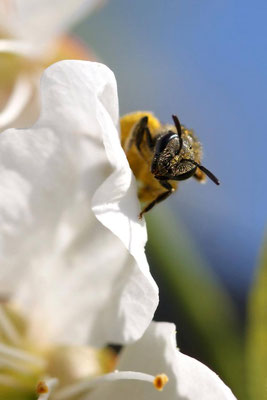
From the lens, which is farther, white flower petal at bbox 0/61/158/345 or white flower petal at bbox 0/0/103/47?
white flower petal at bbox 0/0/103/47

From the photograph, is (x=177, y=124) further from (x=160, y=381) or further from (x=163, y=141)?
(x=160, y=381)

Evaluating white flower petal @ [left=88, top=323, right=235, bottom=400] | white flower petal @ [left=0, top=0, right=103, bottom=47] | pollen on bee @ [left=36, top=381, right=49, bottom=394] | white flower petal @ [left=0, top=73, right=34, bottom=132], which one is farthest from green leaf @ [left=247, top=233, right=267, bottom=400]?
white flower petal @ [left=0, top=0, right=103, bottom=47]

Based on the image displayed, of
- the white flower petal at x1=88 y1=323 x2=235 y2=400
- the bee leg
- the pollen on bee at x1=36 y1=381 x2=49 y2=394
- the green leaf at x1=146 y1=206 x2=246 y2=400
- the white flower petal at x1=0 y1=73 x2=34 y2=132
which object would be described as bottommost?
the green leaf at x1=146 y1=206 x2=246 y2=400

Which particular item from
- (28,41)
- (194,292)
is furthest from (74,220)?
(28,41)

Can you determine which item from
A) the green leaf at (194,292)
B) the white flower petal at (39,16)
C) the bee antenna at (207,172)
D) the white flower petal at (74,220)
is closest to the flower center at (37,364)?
the white flower petal at (74,220)

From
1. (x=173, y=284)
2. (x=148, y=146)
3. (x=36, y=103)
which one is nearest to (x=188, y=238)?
(x=173, y=284)

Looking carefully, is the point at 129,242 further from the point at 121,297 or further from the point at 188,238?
the point at 188,238

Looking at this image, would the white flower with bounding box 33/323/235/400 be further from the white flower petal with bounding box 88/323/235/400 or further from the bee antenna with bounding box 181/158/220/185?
the bee antenna with bounding box 181/158/220/185
